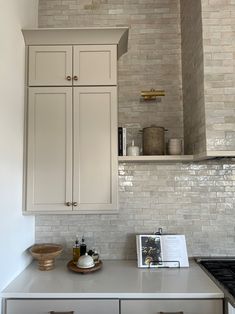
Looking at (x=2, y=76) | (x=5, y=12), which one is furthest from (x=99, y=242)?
(x=5, y=12)

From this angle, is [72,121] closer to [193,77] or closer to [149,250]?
[193,77]

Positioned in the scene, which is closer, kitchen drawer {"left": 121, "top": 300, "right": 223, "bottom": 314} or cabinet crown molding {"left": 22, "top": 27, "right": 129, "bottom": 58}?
kitchen drawer {"left": 121, "top": 300, "right": 223, "bottom": 314}

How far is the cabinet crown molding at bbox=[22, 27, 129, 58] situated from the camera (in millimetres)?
1989

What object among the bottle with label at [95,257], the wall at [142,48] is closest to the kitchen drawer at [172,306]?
the bottle with label at [95,257]

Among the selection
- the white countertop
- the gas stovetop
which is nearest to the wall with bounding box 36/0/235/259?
the gas stovetop

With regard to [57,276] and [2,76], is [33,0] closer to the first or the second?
[2,76]

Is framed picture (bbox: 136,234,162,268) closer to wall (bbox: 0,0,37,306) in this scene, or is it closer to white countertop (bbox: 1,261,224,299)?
white countertop (bbox: 1,261,224,299)

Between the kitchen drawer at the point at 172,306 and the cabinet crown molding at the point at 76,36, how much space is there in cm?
176

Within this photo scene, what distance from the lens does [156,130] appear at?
2117mm

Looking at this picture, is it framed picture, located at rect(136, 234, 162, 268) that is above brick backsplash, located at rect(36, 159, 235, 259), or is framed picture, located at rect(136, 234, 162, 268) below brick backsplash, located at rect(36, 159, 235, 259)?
below

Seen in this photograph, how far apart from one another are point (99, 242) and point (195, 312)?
2.98 ft

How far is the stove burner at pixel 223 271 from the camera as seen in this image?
1588mm

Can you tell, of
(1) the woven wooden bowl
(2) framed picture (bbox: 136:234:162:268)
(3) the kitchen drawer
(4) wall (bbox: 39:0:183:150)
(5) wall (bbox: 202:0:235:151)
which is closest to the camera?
(3) the kitchen drawer

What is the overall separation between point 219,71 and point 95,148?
988 mm
